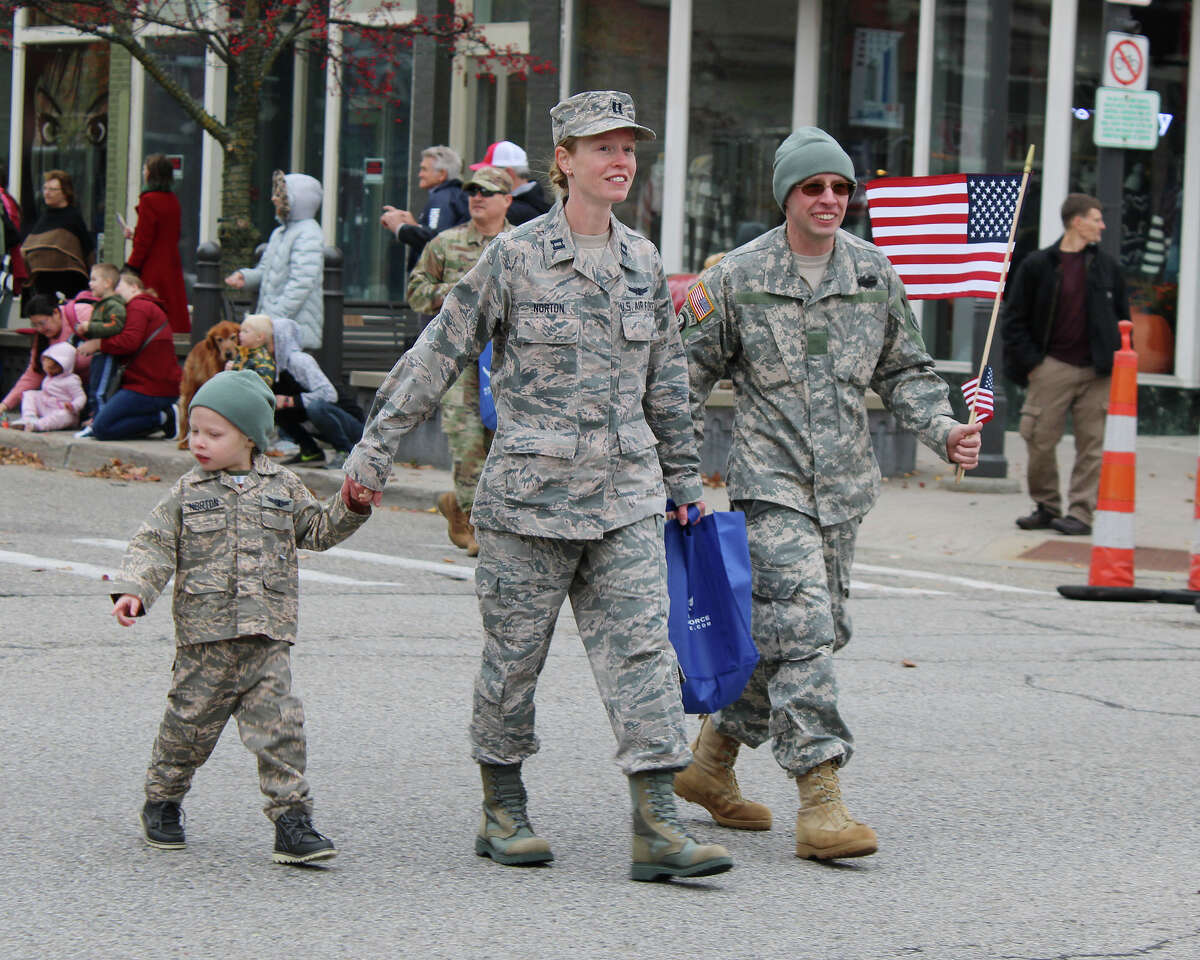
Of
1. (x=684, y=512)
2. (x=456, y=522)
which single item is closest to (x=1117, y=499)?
(x=456, y=522)

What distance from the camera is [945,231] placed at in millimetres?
6074

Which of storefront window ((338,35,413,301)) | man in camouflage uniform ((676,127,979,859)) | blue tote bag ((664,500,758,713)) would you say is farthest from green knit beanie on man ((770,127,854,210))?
storefront window ((338,35,413,301))

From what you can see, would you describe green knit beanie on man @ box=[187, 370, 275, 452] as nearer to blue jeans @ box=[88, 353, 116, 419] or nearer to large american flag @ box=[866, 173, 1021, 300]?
large american flag @ box=[866, 173, 1021, 300]

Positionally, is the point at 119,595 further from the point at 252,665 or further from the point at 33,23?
the point at 33,23

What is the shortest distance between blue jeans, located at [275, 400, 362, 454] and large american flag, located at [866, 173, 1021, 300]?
7059 mm

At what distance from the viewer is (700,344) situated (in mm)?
5223

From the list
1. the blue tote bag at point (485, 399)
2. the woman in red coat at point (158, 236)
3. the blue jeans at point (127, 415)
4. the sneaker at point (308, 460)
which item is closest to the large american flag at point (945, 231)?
the blue tote bag at point (485, 399)

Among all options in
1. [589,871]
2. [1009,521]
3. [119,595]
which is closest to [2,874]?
[119,595]

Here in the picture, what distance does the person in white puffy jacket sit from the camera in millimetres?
12930

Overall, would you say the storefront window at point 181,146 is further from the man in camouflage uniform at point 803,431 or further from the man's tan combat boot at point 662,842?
the man's tan combat boot at point 662,842

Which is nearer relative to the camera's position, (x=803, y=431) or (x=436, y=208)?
(x=803, y=431)

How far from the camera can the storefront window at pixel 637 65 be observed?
61.6ft

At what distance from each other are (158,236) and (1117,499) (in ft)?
29.8

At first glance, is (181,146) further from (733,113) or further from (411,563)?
(411,563)
